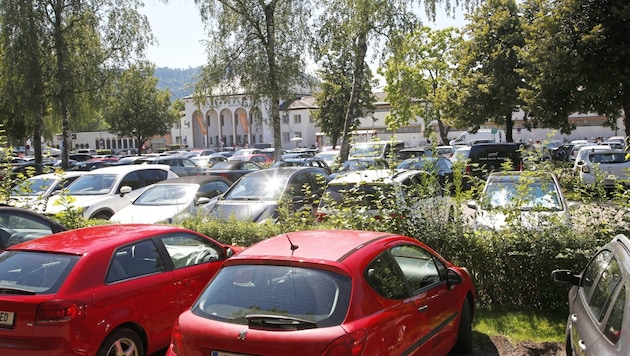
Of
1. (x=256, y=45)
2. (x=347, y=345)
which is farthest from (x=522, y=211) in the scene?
(x=256, y=45)

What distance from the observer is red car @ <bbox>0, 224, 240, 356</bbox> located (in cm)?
473

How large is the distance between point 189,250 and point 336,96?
48361mm

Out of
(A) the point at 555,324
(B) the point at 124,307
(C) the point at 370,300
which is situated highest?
(C) the point at 370,300

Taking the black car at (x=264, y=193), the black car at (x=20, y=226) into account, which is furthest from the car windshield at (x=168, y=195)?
the black car at (x=20, y=226)

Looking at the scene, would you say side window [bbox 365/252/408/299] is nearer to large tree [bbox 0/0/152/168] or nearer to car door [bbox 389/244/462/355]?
car door [bbox 389/244/462/355]

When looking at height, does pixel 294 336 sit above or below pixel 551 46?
below

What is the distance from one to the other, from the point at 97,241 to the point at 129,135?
184 ft

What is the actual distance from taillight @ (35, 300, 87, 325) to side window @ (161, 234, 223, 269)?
148cm

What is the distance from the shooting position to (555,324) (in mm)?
6406

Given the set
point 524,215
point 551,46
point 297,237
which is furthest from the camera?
point 551,46

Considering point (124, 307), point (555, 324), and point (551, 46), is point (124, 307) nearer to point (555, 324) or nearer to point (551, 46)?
point (555, 324)

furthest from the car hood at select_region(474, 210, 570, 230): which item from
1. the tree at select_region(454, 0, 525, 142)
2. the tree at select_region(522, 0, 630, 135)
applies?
the tree at select_region(454, 0, 525, 142)

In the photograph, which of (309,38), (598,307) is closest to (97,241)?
(598,307)

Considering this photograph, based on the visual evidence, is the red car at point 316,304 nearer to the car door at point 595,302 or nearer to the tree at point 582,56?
the car door at point 595,302
